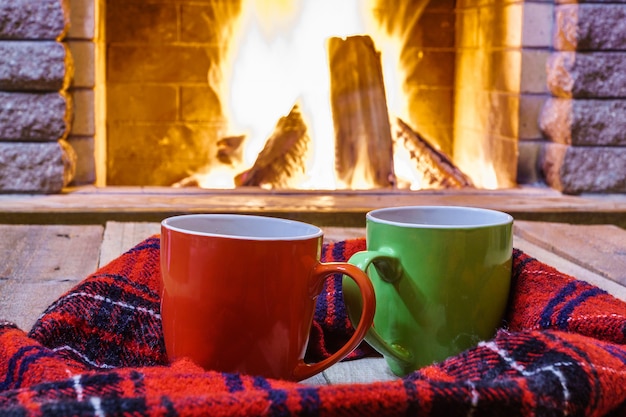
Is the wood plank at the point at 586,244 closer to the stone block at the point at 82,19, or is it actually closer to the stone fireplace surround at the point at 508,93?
the stone fireplace surround at the point at 508,93

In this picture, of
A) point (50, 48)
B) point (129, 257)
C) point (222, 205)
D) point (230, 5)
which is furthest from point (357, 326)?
point (230, 5)

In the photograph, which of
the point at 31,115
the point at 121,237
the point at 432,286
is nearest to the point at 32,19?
the point at 31,115

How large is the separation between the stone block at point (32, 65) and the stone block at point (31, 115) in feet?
0.08

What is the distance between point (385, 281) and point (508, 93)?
6.32 feet

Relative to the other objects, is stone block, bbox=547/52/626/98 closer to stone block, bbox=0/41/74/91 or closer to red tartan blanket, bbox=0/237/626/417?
stone block, bbox=0/41/74/91

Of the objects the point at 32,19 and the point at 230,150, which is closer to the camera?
the point at 32,19

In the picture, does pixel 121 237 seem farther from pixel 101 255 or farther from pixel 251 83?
pixel 251 83

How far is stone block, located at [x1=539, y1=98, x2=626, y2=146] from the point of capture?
2273 mm

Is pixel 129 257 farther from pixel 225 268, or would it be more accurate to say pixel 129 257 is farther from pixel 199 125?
pixel 199 125

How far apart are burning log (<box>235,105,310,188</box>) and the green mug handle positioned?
1.83 m

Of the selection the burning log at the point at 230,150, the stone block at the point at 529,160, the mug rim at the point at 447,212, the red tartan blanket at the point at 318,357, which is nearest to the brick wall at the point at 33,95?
the burning log at the point at 230,150

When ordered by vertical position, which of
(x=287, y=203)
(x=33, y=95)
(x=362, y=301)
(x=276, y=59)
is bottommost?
(x=287, y=203)

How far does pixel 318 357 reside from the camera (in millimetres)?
712

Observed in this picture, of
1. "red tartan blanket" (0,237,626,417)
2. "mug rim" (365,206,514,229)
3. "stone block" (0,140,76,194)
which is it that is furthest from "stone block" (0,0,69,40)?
"mug rim" (365,206,514,229)
